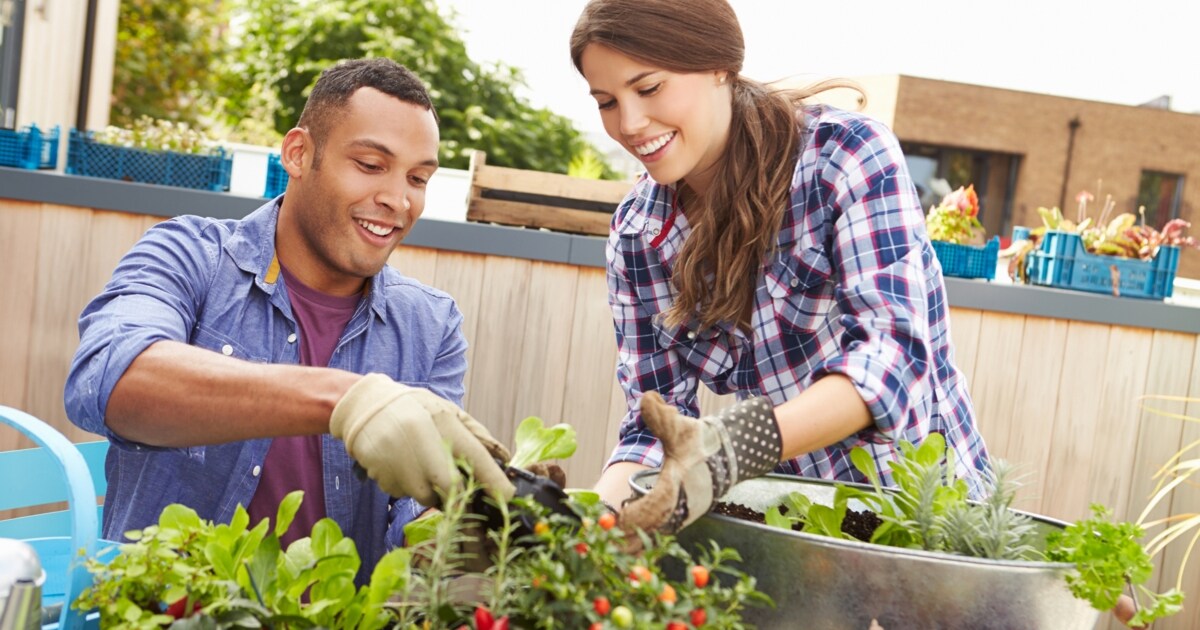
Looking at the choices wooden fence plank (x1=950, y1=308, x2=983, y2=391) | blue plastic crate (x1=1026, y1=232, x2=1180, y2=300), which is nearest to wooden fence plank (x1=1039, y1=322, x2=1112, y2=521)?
blue plastic crate (x1=1026, y1=232, x2=1180, y2=300)

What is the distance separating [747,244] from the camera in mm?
1241

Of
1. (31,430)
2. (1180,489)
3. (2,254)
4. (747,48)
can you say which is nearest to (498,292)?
(2,254)

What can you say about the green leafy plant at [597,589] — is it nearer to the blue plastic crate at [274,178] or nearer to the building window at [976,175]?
the blue plastic crate at [274,178]

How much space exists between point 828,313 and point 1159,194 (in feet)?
51.1

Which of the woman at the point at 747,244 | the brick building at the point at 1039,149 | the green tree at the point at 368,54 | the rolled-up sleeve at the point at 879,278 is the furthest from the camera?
the brick building at the point at 1039,149

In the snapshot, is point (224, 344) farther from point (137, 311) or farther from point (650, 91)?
point (650, 91)

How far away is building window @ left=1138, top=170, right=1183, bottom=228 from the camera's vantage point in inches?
578

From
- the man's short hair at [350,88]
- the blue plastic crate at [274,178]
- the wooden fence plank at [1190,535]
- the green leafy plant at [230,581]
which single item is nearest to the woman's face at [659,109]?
the man's short hair at [350,88]

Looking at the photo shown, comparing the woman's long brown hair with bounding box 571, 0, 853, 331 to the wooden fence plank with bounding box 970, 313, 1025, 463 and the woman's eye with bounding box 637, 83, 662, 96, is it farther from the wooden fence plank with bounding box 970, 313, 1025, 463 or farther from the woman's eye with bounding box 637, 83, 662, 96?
the wooden fence plank with bounding box 970, 313, 1025, 463

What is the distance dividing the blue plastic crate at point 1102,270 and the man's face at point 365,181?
1865mm

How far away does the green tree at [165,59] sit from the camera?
34.1 feet

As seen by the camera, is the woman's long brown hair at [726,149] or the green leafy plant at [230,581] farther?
the woman's long brown hair at [726,149]

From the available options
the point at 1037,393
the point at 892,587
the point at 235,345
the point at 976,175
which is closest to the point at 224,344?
the point at 235,345

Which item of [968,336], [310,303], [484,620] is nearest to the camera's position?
[484,620]
